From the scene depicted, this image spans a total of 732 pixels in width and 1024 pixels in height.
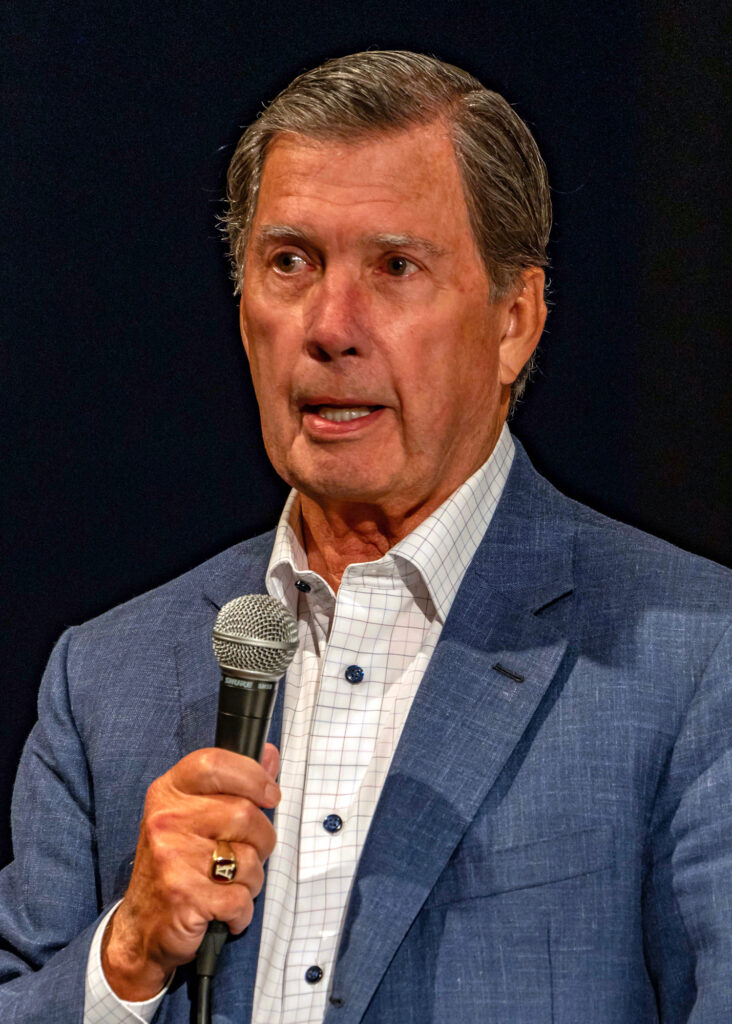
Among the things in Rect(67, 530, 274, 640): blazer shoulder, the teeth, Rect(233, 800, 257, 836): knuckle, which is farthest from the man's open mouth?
Rect(233, 800, 257, 836): knuckle

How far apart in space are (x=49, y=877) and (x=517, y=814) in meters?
0.69

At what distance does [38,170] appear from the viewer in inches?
91.2

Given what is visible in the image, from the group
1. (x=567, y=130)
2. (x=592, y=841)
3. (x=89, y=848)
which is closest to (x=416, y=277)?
(x=567, y=130)

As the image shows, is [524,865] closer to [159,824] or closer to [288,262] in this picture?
[159,824]

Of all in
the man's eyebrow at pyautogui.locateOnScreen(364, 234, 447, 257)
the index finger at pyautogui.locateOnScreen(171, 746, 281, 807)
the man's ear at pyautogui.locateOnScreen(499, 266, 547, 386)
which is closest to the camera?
the index finger at pyautogui.locateOnScreen(171, 746, 281, 807)

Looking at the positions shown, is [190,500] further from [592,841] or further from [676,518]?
[592,841]

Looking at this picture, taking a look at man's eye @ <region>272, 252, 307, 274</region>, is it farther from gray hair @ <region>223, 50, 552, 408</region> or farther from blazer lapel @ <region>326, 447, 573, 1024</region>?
blazer lapel @ <region>326, 447, 573, 1024</region>

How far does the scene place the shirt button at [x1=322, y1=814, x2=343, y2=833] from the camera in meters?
1.70

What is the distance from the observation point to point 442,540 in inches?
72.8

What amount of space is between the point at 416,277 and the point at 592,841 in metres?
0.78

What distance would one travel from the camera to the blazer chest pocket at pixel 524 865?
158 cm

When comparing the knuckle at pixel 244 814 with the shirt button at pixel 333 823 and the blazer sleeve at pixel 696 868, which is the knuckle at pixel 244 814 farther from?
the blazer sleeve at pixel 696 868

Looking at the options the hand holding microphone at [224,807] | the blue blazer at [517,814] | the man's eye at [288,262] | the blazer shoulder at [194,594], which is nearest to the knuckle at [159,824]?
the hand holding microphone at [224,807]

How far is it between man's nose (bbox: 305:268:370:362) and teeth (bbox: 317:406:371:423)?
73 mm
